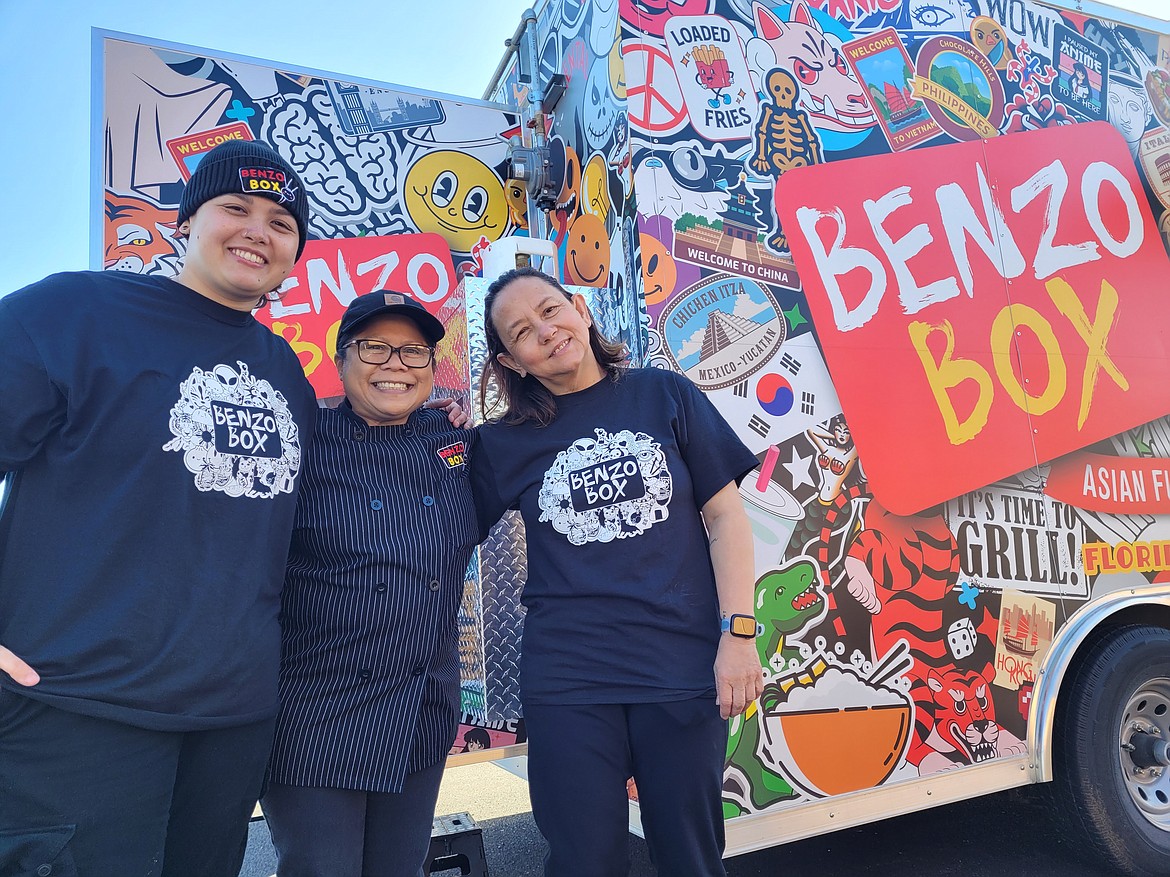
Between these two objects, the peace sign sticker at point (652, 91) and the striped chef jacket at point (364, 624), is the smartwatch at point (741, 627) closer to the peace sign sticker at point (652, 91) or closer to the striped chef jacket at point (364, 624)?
the striped chef jacket at point (364, 624)

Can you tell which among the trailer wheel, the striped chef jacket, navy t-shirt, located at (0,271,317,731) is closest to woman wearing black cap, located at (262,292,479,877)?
A: the striped chef jacket

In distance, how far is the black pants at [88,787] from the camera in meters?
1.23

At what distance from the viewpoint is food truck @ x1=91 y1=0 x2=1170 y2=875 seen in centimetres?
249

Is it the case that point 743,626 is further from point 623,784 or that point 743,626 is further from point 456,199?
point 456,199

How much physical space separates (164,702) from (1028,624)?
9.05 feet

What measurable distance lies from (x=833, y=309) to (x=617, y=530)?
1.39 metres

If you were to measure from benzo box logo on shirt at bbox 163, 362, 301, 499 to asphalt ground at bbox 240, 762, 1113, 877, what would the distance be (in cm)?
201

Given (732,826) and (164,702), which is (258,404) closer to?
(164,702)

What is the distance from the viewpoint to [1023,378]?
120 inches

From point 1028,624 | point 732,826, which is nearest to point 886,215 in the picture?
point 1028,624

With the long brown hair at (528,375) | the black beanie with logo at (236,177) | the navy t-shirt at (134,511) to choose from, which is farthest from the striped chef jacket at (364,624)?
the black beanie with logo at (236,177)

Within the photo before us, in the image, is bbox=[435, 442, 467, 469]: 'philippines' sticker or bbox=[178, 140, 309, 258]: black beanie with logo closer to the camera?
bbox=[178, 140, 309, 258]: black beanie with logo

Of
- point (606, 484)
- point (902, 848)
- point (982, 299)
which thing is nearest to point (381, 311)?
point (606, 484)

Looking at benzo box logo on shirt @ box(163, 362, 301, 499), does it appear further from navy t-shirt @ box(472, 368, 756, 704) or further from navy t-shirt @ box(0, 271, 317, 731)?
navy t-shirt @ box(472, 368, 756, 704)
